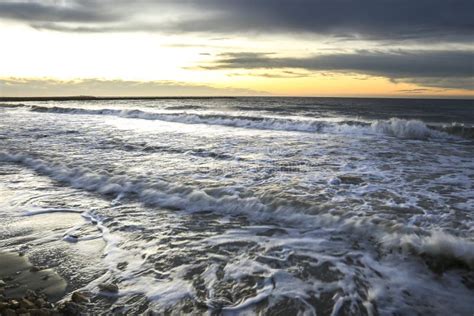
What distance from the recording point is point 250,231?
538 cm

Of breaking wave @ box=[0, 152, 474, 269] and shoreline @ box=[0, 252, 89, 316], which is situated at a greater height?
breaking wave @ box=[0, 152, 474, 269]

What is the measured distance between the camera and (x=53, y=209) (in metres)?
6.38

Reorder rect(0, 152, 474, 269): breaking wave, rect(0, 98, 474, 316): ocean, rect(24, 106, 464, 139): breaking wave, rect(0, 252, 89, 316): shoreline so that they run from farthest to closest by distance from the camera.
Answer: rect(24, 106, 464, 139): breaking wave < rect(0, 152, 474, 269): breaking wave < rect(0, 98, 474, 316): ocean < rect(0, 252, 89, 316): shoreline

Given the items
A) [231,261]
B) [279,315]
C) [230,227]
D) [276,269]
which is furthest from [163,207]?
[279,315]

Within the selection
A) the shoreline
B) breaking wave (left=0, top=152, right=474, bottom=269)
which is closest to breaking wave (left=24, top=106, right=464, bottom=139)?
breaking wave (left=0, top=152, right=474, bottom=269)

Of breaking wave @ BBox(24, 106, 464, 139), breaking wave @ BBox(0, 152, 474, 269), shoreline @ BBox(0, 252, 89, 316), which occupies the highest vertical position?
breaking wave @ BBox(24, 106, 464, 139)

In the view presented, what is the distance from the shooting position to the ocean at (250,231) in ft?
12.1

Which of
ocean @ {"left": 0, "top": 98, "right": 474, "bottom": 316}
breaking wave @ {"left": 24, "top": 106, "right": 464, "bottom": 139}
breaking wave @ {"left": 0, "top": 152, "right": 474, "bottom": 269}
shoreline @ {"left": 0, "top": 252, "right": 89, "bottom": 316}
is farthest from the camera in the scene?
breaking wave @ {"left": 24, "top": 106, "right": 464, "bottom": 139}

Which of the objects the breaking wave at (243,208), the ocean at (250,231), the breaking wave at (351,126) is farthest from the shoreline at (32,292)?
the breaking wave at (351,126)

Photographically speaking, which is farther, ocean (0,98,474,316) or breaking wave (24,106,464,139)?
breaking wave (24,106,464,139)

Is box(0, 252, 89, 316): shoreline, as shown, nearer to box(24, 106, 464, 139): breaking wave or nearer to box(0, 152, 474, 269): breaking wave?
box(0, 152, 474, 269): breaking wave

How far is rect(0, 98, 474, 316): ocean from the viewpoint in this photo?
370 centimetres

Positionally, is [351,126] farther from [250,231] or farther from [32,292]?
[32,292]

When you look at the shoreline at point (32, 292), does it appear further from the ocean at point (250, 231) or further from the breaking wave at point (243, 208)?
the breaking wave at point (243, 208)
